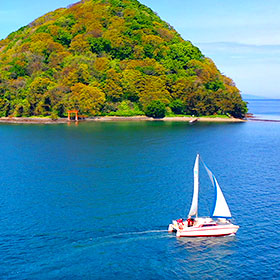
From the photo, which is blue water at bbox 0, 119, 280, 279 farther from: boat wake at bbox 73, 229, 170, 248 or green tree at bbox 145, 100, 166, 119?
green tree at bbox 145, 100, 166, 119

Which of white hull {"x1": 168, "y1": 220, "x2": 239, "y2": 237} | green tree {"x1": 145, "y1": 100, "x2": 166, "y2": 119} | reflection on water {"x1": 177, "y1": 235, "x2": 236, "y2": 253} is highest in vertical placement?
green tree {"x1": 145, "y1": 100, "x2": 166, "y2": 119}

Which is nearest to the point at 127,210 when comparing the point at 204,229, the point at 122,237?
the point at 122,237

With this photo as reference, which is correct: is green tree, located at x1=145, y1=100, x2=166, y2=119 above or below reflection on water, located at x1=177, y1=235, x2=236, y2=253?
above

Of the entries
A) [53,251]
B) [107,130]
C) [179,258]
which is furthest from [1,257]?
[107,130]

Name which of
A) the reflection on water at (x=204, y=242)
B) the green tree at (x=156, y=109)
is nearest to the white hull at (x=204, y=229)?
the reflection on water at (x=204, y=242)

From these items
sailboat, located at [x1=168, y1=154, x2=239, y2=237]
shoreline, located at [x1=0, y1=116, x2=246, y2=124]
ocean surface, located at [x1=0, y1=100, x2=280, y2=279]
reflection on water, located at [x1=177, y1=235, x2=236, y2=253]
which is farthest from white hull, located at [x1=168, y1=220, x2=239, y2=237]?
shoreline, located at [x1=0, y1=116, x2=246, y2=124]

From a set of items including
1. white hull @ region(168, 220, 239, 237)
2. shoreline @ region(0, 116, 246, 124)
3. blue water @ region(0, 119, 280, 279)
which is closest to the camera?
blue water @ region(0, 119, 280, 279)

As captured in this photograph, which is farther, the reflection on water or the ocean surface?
the reflection on water

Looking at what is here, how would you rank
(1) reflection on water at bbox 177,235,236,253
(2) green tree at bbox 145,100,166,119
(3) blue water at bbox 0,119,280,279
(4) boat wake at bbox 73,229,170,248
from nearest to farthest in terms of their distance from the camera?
(3) blue water at bbox 0,119,280,279
(1) reflection on water at bbox 177,235,236,253
(4) boat wake at bbox 73,229,170,248
(2) green tree at bbox 145,100,166,119
